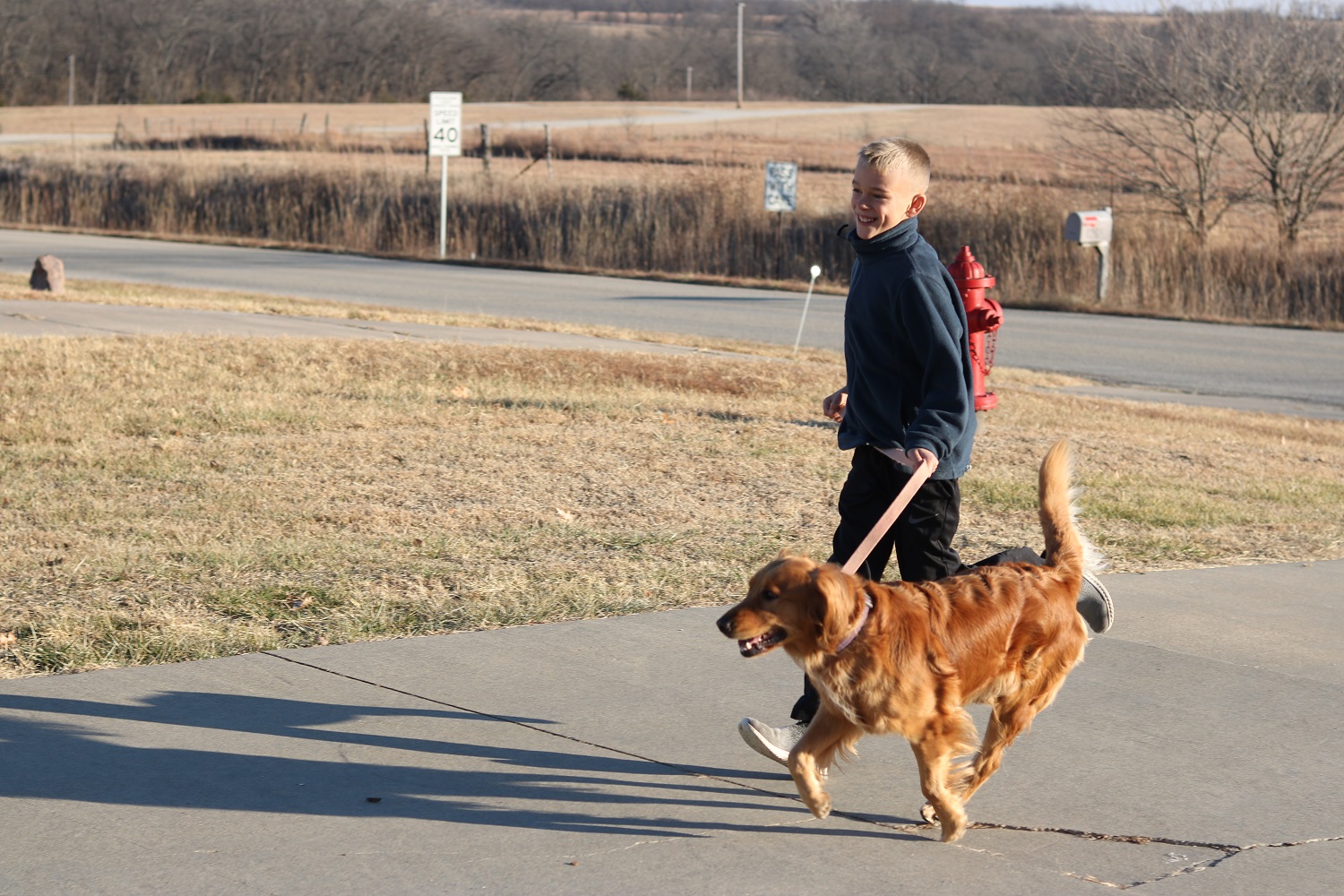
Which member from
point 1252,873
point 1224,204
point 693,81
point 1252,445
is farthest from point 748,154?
point 693,81

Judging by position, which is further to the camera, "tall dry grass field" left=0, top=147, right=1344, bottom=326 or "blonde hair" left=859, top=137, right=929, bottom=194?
"tall dry grass field" left=0, top=147, right=1344, bottom=326

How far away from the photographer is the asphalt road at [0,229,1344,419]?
16.2 metres

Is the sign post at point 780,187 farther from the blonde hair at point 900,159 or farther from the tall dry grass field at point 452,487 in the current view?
the blonde hair at point 900,159

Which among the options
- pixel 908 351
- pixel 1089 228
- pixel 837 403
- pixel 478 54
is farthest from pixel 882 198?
pixel 478 54

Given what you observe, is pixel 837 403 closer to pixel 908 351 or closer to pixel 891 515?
pixel 908 351

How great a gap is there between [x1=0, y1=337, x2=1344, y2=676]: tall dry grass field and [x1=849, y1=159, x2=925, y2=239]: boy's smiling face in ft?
7.27

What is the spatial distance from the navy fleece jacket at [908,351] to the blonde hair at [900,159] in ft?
0.46

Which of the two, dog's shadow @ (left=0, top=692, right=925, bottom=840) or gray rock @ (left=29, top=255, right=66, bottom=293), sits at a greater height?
gray rock @ (left=29, top=255, right=66, bottom=293)

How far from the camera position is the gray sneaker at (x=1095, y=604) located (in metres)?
4.71

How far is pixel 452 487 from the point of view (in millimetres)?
7824

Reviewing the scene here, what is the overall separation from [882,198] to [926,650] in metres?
1.28

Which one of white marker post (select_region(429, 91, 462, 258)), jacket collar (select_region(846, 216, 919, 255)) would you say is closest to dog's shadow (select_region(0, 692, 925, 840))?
jacket collar (select_region(846, 216, 919, 255))

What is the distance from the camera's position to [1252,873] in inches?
146

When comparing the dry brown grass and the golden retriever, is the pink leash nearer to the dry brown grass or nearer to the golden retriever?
the golden retriever
